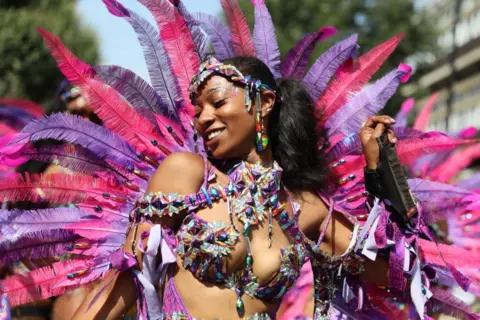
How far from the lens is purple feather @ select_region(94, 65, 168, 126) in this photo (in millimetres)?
3197

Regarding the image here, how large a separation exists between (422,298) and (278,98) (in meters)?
0.94

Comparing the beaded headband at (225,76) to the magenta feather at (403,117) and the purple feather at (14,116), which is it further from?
the magenta feather at (403,117)

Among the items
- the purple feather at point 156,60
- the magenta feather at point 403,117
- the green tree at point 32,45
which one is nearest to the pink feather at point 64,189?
the purple feather at point 156,60

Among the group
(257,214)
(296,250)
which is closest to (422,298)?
(296,250)

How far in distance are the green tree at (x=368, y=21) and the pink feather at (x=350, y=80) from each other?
14510 mm

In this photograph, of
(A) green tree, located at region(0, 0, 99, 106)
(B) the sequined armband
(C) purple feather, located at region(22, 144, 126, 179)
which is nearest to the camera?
(B) the sequined armband

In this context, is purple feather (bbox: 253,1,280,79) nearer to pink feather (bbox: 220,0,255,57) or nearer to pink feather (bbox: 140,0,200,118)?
pink feather (bbox: 220,0,255,57)

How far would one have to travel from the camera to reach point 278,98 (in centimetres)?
301

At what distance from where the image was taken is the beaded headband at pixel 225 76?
281cm

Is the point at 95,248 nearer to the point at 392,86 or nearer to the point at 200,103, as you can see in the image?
the point at 200,103

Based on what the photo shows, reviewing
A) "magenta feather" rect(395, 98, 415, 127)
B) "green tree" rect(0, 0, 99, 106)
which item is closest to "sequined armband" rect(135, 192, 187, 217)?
"magenta feather" rect(395, 98, 415, 127)

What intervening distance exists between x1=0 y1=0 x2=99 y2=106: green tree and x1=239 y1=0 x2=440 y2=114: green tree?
575 centimetres

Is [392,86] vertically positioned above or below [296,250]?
above

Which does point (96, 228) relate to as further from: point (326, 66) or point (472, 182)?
point (472, 182)
